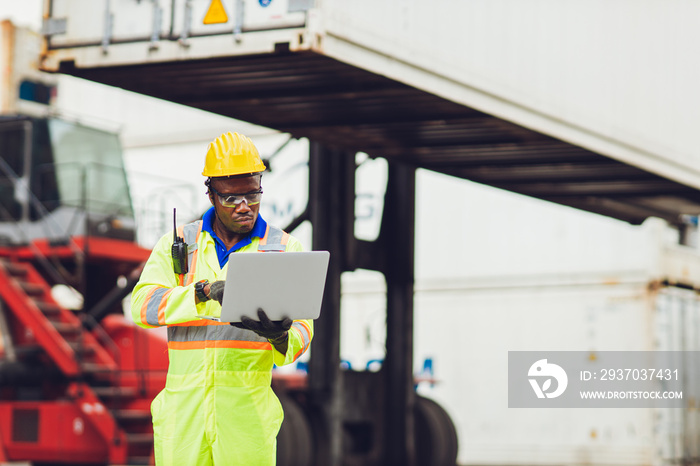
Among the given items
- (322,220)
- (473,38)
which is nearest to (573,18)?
(473,38)

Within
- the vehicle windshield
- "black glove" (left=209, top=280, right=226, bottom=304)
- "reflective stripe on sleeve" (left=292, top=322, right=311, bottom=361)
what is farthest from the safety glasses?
the vehicle windshield

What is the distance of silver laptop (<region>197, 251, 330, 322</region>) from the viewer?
3.55 metres

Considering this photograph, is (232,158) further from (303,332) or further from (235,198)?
(303,332)

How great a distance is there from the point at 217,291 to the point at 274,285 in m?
0.22

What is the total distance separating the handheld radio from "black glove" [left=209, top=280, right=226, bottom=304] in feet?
0.92

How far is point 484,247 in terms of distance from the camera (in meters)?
15.8

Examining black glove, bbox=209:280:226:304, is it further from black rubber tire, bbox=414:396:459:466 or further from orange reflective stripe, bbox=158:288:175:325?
black rubber tire, bbox=414:396:459:466

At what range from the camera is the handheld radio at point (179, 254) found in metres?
3.98

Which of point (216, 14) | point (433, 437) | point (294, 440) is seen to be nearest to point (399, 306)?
point (433, 437)

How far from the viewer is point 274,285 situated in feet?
11.9

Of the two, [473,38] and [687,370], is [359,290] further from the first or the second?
[473,38]

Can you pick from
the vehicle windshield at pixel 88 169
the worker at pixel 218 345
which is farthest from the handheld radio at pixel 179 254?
the vehicle windshield at pixel 88 169

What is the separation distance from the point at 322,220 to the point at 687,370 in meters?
7.03

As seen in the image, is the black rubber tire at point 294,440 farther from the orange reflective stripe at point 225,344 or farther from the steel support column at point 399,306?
the orange reflective stripe at point 225,344
